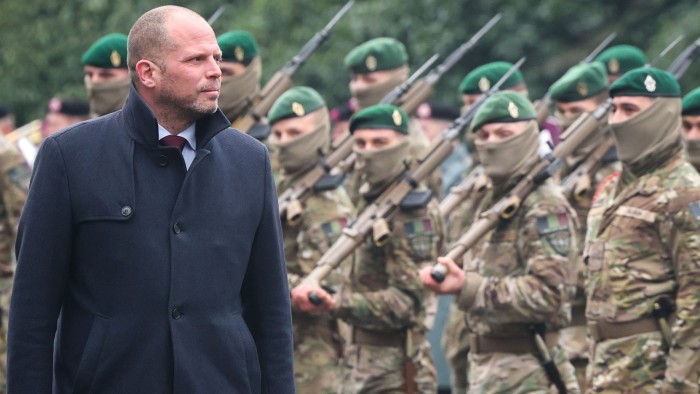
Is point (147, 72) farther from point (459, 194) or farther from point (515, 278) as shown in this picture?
point (459, 194)

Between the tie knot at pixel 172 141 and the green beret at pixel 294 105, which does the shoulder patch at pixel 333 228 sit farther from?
the tie knot at pixel 172 141

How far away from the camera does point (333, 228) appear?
9250 millimetres

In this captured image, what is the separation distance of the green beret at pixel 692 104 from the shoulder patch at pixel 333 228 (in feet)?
6.30

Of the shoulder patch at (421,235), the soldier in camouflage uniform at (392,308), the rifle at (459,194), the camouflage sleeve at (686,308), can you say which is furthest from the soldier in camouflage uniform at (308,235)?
the camouflage sleeve at (686,308)

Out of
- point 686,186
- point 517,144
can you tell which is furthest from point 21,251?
point 517,144

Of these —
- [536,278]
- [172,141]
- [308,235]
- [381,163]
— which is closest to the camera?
[172,141]

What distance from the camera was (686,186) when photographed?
7.25 metres

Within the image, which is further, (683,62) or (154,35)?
(683,62)

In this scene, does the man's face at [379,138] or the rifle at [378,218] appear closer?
the rifle at [378,218]

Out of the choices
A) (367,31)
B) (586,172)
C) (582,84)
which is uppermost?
(367,31)

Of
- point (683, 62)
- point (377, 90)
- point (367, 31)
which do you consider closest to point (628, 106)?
point (683, 62)

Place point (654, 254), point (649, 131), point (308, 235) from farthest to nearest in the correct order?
point (308, 235), point (649, 131), point (654, 254)

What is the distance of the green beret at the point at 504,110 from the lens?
8312 millimetres

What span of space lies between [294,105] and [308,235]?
3.02ft
